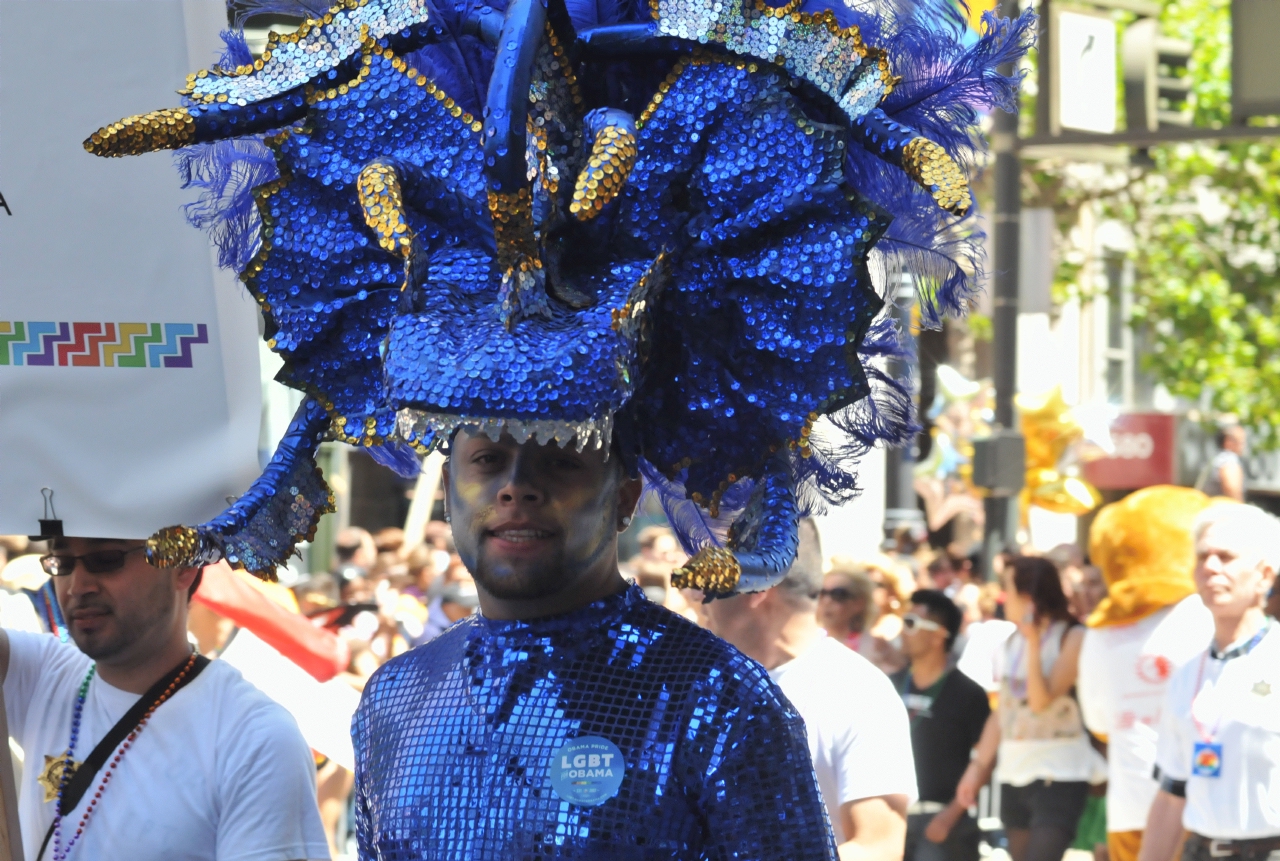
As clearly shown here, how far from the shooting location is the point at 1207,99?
63.8ft

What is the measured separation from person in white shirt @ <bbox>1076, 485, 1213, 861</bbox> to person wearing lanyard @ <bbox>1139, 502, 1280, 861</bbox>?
2.41ft

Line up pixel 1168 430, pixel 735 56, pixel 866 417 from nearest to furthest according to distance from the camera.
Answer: pixel 735 56, pixel 866 417, pixel 1168 430

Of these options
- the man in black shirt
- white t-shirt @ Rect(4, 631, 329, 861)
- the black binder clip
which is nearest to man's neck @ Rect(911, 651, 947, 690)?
the man in black shirt

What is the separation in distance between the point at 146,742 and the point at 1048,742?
15.9 feet

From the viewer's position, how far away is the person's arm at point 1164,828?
5.95m

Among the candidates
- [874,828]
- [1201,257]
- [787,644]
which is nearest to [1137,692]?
[787,644]

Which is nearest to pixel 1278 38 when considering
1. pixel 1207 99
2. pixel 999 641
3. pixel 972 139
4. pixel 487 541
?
pixel 999 641

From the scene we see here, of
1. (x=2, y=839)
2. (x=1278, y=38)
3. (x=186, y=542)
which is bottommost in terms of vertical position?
(x=2, y=839)

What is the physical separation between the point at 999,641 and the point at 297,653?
3.43 metres

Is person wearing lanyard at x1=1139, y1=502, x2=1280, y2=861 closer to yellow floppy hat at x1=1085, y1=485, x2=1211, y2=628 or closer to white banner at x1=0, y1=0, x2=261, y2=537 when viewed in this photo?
yellow floppy hat at x1=1085, y1=485, x2=1211, y2=628

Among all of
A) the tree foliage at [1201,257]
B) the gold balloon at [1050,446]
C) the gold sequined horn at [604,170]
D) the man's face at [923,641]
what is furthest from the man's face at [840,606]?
the tree foliage at [1201,257]

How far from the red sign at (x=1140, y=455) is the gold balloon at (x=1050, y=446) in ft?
43.3

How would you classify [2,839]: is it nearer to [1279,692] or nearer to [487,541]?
[487,541]

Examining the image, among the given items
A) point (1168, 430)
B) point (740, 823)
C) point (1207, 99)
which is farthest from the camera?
point (1168, 430)
